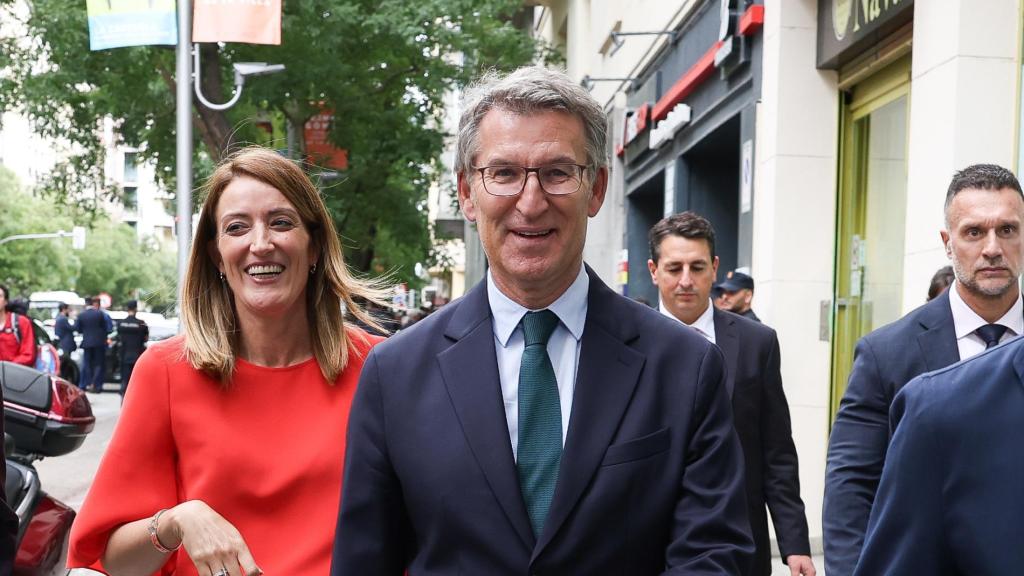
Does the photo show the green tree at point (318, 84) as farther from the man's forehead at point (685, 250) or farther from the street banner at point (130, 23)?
the man's forehead at point (685, 250)

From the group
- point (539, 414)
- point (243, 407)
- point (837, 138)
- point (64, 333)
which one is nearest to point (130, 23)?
point (837, 138)

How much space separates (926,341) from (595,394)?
6.60ft

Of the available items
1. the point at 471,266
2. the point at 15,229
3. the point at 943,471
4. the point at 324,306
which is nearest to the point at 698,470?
the point at 943,471

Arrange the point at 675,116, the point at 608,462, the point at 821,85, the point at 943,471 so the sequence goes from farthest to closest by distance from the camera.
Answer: the point at 675,116 → the point at 821,85 → the point at 608,462 → the point at 943,471

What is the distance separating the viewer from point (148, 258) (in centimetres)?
10562

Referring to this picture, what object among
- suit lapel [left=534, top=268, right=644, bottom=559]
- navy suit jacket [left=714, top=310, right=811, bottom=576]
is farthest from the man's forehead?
suit lapel [left=534, top=268, right=644, bottom=559]

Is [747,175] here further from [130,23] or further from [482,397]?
[482,397]

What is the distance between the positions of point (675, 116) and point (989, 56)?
822 cm

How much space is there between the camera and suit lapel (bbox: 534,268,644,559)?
2.50 metres

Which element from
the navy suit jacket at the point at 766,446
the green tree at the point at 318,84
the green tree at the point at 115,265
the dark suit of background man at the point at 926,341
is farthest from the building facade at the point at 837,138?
the green tree at the point at 115,265

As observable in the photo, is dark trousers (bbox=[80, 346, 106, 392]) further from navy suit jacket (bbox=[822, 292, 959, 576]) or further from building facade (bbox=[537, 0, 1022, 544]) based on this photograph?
navy suit jacket (bbox=[822, 292, 959, 576])

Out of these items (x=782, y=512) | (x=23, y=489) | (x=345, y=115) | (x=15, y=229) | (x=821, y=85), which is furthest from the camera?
(x=15, y=229)

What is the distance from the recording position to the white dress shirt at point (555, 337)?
2691 mm

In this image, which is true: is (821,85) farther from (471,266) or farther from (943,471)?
(471,266)
